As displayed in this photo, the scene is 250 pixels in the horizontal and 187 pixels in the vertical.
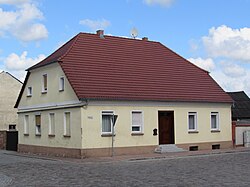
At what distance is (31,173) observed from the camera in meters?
19.5

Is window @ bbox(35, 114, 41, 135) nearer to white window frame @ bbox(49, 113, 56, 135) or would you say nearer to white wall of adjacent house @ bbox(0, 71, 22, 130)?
white window frame @ bbox(49, 113, 56, 135)

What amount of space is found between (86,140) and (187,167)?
8.55 metres

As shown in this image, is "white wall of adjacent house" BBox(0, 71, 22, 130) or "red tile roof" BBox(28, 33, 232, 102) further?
"white wall of adjacent house" BBox(0, 71, 22, 130)

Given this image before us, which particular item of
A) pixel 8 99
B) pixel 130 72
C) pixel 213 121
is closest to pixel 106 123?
pixel 130 72

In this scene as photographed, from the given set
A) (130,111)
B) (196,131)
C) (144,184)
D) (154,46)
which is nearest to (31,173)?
(144,184)

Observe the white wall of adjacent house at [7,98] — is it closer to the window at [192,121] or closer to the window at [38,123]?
the window at [38,123]

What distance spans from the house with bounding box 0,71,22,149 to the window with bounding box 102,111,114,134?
29.6m

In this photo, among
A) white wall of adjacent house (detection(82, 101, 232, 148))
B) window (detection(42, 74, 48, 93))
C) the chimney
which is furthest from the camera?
the chimney

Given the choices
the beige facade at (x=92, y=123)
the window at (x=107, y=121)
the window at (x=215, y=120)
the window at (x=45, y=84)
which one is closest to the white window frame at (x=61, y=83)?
the beige facade at (x=92, y=123)

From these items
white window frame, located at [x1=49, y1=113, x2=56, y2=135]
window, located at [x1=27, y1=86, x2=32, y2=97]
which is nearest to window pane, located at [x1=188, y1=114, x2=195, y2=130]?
white window frame, located at [x1=49, y1=113, x2=56, y2=135]

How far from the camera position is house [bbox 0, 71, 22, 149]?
183ft

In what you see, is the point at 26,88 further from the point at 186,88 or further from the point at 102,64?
the point at 186,88

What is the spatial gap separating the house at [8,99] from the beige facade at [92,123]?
20.4m

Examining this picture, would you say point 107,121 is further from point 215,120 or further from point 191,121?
point 215,120
